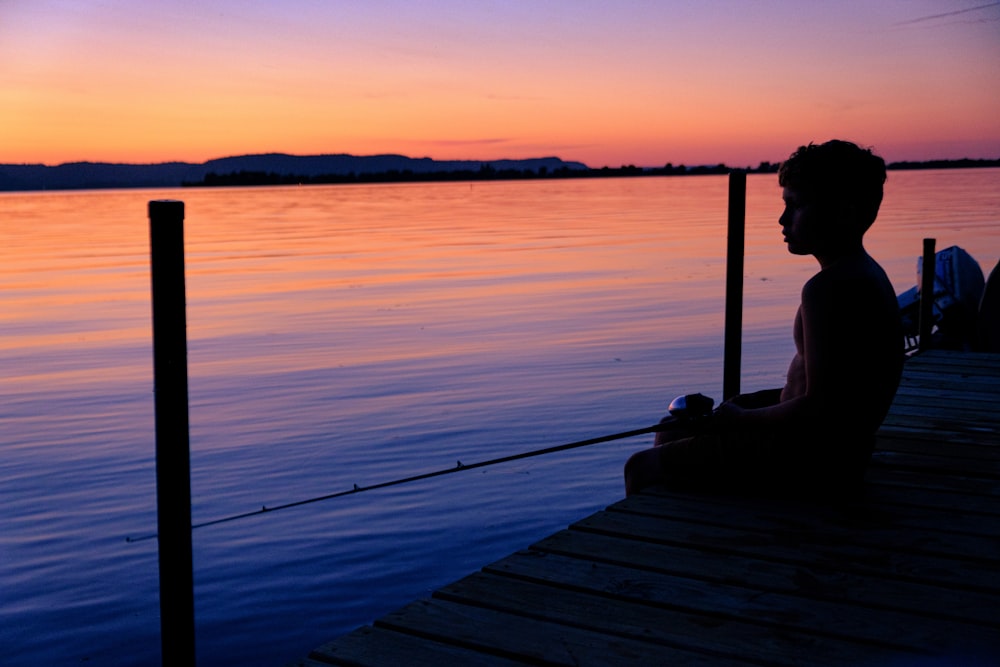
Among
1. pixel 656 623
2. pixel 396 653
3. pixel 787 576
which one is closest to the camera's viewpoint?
pixel 396 653

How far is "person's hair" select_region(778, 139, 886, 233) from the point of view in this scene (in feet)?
13.2

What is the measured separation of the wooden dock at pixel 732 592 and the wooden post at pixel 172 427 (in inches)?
29.5

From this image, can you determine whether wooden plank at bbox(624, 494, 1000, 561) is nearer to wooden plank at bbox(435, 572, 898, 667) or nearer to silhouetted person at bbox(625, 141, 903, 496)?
silhouetted person at bbox(625, 141, 903, 496)

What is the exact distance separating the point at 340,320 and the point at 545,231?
79.4 ft

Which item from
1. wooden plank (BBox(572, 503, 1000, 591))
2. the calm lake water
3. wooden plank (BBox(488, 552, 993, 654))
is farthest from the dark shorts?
the calm lake water

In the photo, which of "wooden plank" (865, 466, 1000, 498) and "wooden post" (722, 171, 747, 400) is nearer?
"wooden plank" (865, 466, 1000, 498)

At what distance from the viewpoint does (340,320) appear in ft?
60.3

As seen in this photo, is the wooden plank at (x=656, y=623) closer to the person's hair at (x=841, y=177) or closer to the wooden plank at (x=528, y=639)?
the wooden plank at (x=528, y=639)

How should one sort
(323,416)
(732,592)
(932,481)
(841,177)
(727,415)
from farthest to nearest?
(323,416) → (932,481) → (727,415) → (841,177) → (732,592)

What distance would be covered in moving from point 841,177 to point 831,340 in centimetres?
67

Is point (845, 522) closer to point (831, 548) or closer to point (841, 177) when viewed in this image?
point (831, 548)

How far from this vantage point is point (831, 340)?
393 centimetres

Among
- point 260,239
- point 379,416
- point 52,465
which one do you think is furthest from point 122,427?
point 260,239

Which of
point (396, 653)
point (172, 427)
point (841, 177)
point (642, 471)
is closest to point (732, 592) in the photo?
point (396, 653)
